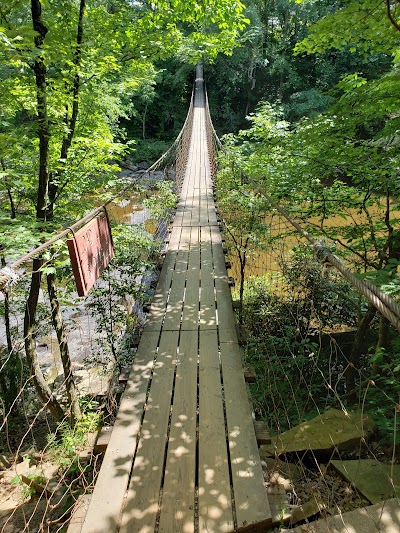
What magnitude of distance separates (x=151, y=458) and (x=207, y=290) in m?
1.58

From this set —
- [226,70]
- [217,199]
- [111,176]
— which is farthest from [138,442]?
[226,70]

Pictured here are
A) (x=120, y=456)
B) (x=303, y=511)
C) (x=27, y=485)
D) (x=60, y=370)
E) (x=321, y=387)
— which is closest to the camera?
(x=303, y=511)

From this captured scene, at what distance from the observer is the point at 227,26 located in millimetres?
3215

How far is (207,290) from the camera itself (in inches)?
111

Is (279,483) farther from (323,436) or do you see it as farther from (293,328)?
(293,328)

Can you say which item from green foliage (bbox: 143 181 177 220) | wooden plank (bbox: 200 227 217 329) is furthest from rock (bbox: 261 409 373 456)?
green foliage (bbox: 143 181 177 220)

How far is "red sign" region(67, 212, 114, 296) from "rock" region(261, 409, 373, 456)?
152 centimetres

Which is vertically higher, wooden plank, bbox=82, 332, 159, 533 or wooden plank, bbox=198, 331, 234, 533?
wooden plank, bbox=198, 331, 234, 533

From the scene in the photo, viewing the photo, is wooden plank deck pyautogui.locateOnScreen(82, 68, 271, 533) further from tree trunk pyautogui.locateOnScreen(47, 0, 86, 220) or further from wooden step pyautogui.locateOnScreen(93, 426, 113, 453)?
tree trunk pyautogui.locateOnScreen(47, 0, 86, 220)

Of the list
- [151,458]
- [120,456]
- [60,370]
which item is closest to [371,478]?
[151,458]

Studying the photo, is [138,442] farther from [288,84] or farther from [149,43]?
[288,84]

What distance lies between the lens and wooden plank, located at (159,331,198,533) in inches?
45.5

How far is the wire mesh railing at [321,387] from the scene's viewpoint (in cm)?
126

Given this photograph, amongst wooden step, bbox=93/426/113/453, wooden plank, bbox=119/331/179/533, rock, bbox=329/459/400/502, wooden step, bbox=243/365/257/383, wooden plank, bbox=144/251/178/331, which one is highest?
wooden plank, bbox=144/251/178/331
